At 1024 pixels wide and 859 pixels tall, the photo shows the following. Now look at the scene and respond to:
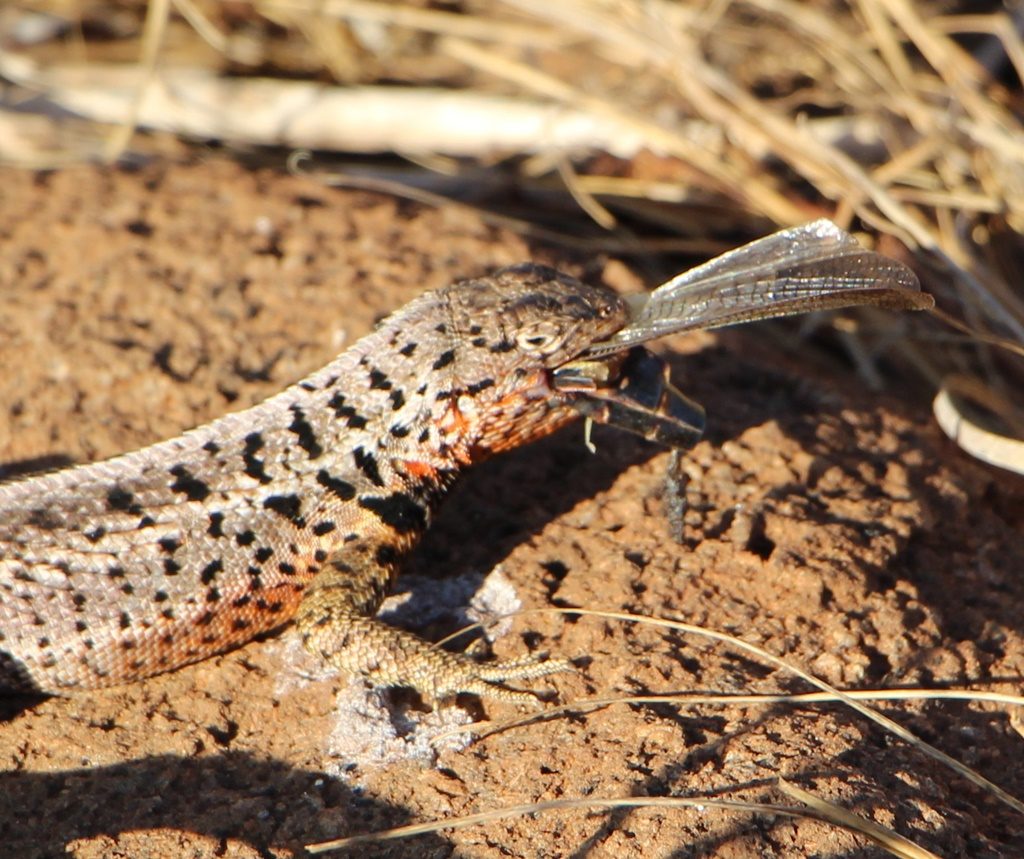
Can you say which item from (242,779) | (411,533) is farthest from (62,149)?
(242,779)

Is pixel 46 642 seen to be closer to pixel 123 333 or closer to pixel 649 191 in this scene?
pixel 123 333

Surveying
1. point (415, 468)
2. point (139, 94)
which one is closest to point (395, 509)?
point (415, 468)

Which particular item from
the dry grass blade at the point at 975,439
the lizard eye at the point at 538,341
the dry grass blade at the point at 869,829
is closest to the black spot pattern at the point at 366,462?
the lizard eye at the point at 538,341

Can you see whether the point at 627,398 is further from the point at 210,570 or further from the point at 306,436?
the point at 210,570

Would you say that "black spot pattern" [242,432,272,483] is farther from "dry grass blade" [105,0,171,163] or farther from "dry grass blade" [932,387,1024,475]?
"dry grass blade" [105,0,171,163]

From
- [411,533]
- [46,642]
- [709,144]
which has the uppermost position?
[709,144]

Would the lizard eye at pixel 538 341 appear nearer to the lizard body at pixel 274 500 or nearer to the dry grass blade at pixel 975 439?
the lizard body at pixel 274 500
